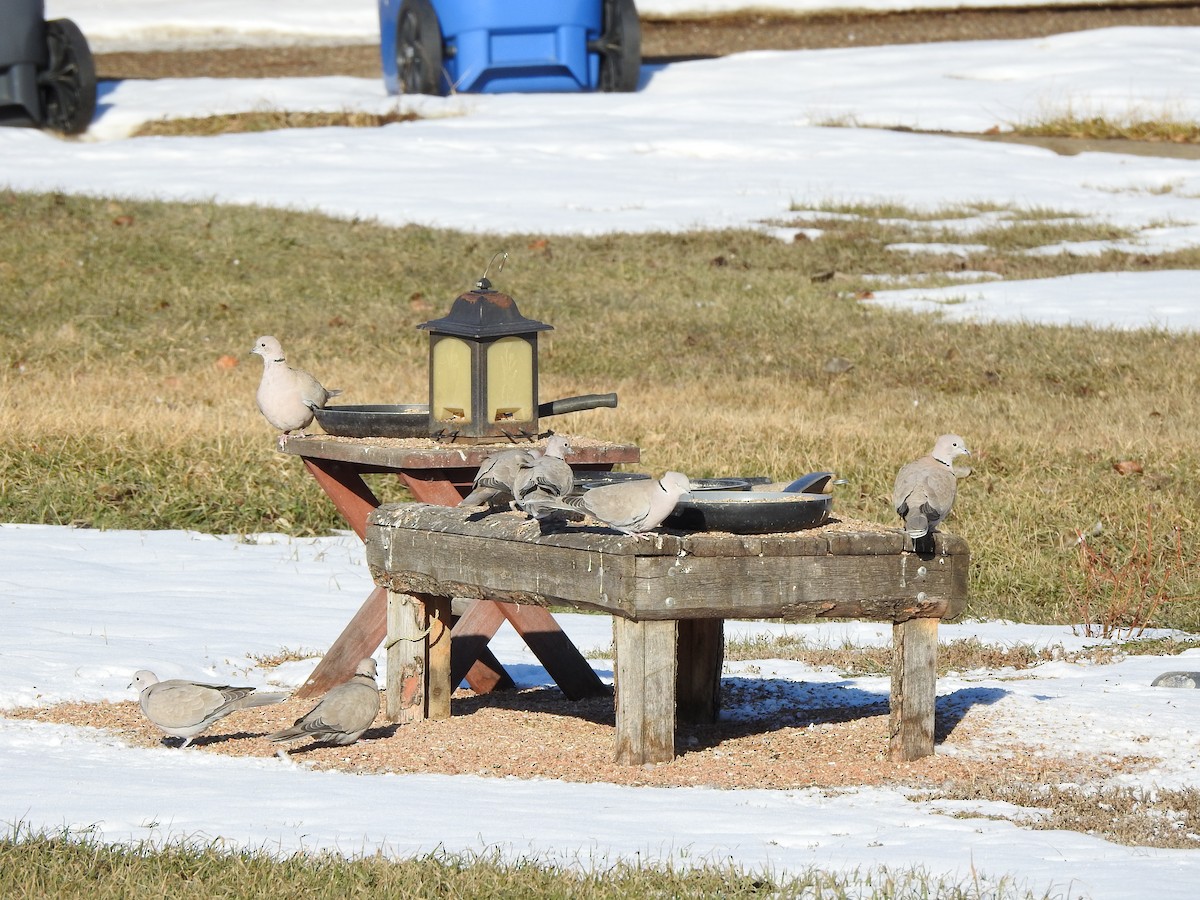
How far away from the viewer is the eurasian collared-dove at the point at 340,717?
607 cm

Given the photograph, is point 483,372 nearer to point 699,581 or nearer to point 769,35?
point 699,581

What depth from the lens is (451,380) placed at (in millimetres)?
6887

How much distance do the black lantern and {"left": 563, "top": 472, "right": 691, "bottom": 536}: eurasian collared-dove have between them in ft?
4.23

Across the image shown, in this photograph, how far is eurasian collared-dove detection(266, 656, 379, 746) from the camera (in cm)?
607

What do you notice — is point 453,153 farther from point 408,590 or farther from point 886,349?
point 408,590

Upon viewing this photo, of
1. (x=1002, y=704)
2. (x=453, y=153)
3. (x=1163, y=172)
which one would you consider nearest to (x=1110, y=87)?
(x=1163, y=172)

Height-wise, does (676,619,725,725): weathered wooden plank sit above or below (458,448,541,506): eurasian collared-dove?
below

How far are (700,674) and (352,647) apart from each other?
1.33 metres

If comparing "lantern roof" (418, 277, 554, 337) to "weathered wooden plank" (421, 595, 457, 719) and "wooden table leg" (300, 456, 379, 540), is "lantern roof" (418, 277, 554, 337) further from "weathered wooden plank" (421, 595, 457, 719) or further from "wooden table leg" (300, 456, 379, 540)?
"weathered wooden plank" (421, 595, 457, 719)

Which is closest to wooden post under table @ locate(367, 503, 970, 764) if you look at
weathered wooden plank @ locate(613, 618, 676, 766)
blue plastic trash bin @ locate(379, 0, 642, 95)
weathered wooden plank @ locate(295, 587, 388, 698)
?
weathered wooden plank @ locate(613, 618, 676, 766)

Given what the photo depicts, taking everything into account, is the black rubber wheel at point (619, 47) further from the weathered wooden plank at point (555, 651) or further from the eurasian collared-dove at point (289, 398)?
the weathered wooden plank at point (555, 651)

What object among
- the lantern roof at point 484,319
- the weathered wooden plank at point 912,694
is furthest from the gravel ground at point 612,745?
the lantern roof at point 484,319

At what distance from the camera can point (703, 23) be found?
127 ft

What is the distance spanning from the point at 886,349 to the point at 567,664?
318 inches
